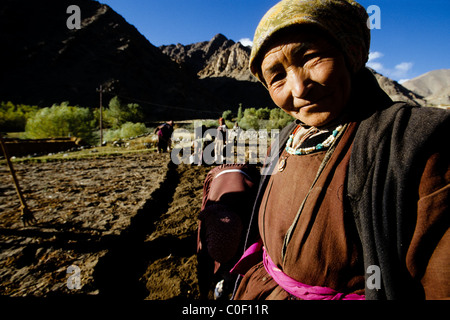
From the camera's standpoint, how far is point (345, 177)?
0.78 m

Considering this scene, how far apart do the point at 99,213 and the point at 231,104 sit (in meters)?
107

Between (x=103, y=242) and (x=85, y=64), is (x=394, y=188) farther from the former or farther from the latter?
(x=85, y=64)

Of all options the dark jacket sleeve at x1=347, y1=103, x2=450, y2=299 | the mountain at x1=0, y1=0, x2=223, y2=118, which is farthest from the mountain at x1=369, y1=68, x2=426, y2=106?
the dark jacket sleeve at x1=347, y1=103, x2=450, y2=299

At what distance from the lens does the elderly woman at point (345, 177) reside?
0.58m

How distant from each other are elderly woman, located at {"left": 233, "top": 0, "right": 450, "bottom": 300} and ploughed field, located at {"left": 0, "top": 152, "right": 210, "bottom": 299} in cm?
209

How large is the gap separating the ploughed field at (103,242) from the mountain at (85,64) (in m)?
52.6

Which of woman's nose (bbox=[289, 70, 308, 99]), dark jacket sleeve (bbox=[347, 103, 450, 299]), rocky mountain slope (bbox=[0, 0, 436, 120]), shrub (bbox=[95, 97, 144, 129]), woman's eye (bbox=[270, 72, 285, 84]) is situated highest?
rocky mountain slope (bbox=[0, 0, 436, 120])

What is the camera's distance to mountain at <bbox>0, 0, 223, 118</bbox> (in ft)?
195

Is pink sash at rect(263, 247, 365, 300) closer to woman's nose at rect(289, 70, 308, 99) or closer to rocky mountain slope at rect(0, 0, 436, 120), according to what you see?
woman's nose at rect(289, 70, 308, 99)

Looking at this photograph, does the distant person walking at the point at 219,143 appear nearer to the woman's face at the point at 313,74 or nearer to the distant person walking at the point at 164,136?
the distant person walking at the point at 164,136
